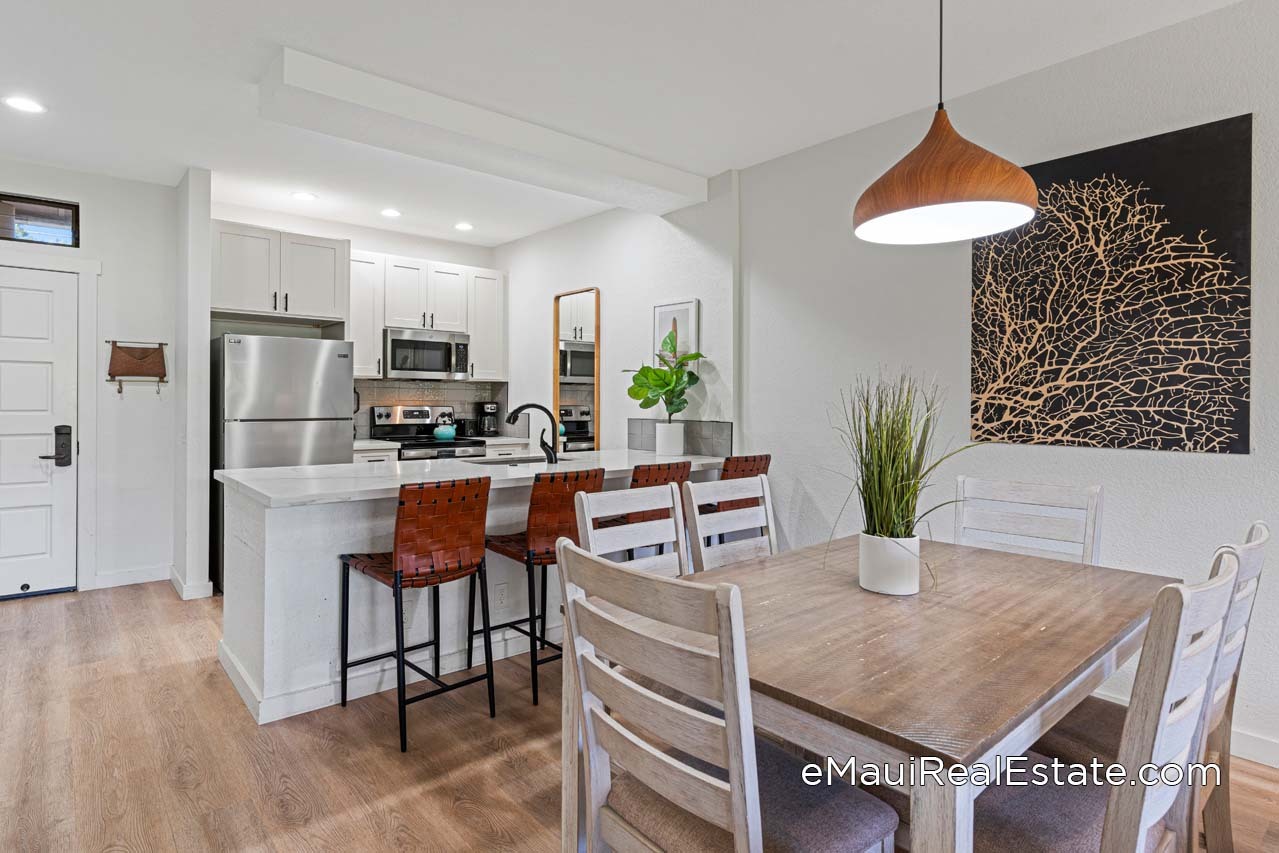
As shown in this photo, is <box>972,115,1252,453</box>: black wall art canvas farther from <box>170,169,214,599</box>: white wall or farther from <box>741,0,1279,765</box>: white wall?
<box>170,169,214,599</box>: white wall

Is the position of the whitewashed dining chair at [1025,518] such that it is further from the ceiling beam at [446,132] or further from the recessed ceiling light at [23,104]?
the recessed ceiling light at [23,104]

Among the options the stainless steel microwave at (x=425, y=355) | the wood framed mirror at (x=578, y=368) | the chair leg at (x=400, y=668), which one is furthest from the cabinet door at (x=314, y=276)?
the chair leg at (x=400, y=668)

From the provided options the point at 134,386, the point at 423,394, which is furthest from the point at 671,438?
the point at 134,386

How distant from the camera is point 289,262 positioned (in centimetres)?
479

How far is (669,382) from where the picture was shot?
4.22 meters

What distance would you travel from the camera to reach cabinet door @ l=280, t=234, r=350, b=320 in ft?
15.7

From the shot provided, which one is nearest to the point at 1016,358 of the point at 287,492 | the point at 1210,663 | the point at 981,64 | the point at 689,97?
the point at 981,64

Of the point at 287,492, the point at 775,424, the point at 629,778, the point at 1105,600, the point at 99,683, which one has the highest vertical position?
the point at 775,424

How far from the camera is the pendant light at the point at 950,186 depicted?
160cm

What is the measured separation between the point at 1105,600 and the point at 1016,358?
1558 millimetres

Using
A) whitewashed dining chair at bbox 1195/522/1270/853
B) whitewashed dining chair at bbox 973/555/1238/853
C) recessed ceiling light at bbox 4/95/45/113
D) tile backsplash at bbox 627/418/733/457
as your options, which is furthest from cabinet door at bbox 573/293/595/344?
whitewashed dining chair at bbox 973/555/1238/853

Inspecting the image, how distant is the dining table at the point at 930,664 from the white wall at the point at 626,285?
99.5 inches

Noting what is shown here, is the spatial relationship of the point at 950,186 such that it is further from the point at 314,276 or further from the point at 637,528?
the point at 314,276

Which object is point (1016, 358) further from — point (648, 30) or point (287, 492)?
point (287, 492)
